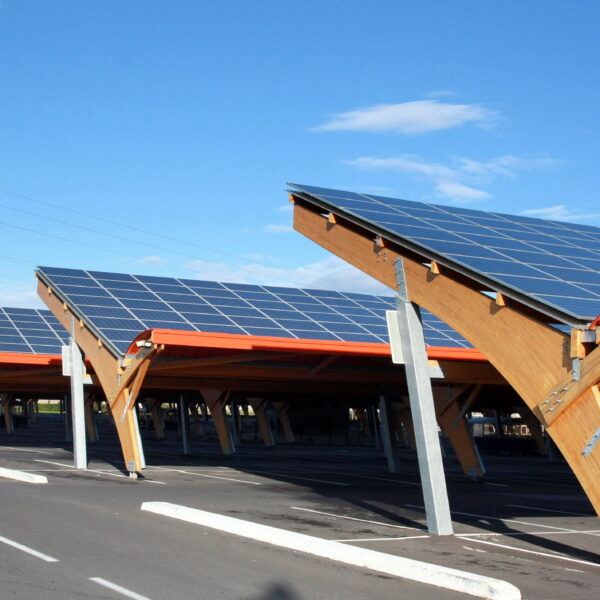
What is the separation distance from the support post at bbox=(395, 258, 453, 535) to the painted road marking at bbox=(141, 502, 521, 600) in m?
2.73

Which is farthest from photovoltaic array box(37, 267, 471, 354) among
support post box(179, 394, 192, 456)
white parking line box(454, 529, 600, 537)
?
support post box(179, 394, 192, 456)

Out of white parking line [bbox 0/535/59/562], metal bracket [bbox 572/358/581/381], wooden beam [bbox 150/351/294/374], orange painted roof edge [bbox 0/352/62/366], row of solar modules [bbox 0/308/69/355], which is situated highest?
row of solar modules [bbox 0/308/69/355]

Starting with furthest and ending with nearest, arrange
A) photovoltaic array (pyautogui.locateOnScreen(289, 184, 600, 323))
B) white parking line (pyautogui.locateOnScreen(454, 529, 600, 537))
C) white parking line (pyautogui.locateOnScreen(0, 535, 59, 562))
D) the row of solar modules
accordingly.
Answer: the row of solar modules < white parking line (pyautogui.locateOnScreen(454, 529, 600, 537)) < photovoltaic array (pyautogui.locateOnScreen(289, 184, 600, 323)) < white parking line (pyautogui.locateOnScreen(0, 535, 59, 562))

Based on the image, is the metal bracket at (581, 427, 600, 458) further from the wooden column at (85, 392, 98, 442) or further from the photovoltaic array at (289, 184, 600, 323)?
the wooden column at (85, 392, 98, 442)

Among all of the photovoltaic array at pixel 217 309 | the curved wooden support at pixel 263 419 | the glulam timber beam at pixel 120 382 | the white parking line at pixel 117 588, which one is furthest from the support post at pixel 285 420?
the white parking line at pixel 117 588

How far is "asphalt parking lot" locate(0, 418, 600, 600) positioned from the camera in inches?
396

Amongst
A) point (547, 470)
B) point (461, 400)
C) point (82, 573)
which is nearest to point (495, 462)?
point (547, 470)

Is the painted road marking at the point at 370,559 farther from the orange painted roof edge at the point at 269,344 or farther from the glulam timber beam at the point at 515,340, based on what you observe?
the orange painted roof edge at the point at 269,344

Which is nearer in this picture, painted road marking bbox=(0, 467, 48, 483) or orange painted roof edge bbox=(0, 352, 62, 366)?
painted road marking bbox=(0, 467, 48, 483)

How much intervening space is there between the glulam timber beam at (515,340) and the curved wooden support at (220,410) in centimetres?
2576

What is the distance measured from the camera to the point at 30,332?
1407 inches

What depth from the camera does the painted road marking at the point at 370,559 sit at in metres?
9.80

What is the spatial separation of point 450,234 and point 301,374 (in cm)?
1273

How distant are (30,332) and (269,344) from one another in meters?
17.6
